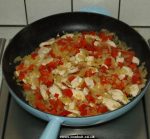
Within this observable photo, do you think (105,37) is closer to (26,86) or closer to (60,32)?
(60,32)

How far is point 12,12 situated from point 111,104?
485mm

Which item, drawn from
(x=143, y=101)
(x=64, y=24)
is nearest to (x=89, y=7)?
(x=64, y=24)

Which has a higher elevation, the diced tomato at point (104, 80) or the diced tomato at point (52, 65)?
the diced tomato at point (52, 65)

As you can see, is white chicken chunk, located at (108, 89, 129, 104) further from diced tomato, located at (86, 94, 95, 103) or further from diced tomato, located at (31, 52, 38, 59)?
diced tomato, located at (31, 52, 38, 59)

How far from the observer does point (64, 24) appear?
1.16 m

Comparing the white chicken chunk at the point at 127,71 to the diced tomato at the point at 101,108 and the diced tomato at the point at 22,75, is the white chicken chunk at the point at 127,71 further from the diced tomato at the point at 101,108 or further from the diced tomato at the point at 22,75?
the diced tomato at the point at 22,75

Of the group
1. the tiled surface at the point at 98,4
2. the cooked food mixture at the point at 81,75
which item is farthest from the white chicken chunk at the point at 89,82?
the tiled surface at the point at 98,4

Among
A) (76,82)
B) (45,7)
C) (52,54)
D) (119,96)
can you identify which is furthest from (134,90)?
(45,7)

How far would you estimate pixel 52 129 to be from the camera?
84cm

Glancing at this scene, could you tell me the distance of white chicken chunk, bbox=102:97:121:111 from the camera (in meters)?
0.93

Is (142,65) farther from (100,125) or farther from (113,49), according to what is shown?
(100,125)

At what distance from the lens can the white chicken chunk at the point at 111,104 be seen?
0.93 m

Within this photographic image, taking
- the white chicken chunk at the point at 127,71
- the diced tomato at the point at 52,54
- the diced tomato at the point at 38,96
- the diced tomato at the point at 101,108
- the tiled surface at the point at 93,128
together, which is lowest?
the tiled surface at the point at 93,128

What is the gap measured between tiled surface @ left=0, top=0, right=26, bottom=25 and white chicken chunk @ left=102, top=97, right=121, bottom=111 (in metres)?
0.44
